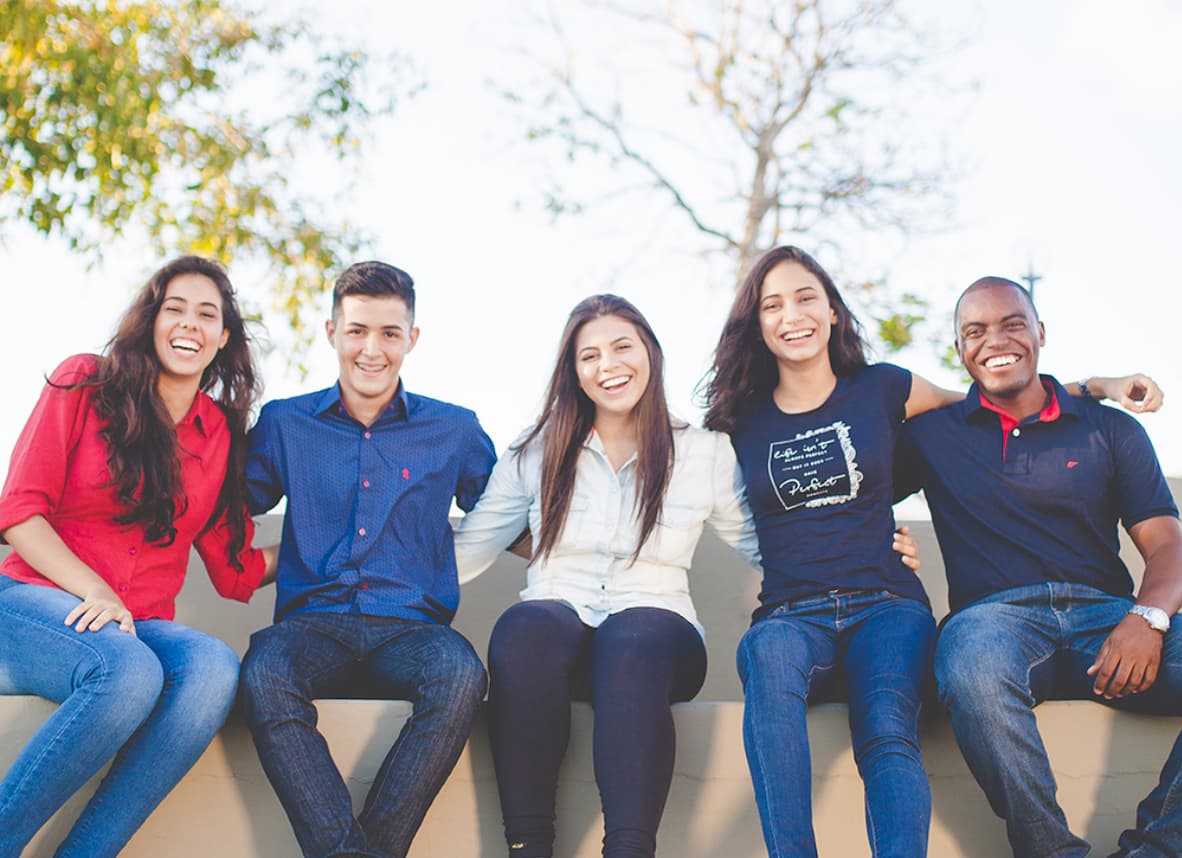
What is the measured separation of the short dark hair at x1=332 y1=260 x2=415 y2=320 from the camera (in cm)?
299

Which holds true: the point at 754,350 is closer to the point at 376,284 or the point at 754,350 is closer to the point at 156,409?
the point at 376,284

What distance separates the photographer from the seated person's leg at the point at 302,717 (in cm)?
229

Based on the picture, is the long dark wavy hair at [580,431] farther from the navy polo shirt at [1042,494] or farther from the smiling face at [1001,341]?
the smiling face at [1001,341]

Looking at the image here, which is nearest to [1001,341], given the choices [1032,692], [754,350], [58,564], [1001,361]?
[1001,361]

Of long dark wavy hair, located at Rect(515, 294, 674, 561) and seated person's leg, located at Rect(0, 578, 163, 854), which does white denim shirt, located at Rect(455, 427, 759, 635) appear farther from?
seated person's leg, located at Rect(0, 578, 163, 854)

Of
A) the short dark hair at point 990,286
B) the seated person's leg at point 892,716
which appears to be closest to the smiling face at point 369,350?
the seated person's leg at point 892,716

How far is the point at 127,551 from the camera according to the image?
2.69m

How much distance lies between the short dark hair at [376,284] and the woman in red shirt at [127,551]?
10.7 inches

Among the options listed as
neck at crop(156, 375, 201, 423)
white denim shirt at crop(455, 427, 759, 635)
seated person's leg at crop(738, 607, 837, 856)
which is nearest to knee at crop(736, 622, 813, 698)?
seated person's leg at crop(738, 607, 837, 856)

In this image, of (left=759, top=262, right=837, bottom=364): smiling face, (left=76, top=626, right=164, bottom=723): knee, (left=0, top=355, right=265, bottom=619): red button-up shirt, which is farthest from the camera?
(left=759, top=262, right=837, bottom=364): smiling face

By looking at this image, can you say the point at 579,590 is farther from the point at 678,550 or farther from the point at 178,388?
the point at 178,388

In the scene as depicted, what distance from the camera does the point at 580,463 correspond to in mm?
2955

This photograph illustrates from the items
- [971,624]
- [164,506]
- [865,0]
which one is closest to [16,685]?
[164,506]

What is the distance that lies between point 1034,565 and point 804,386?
0.70m
